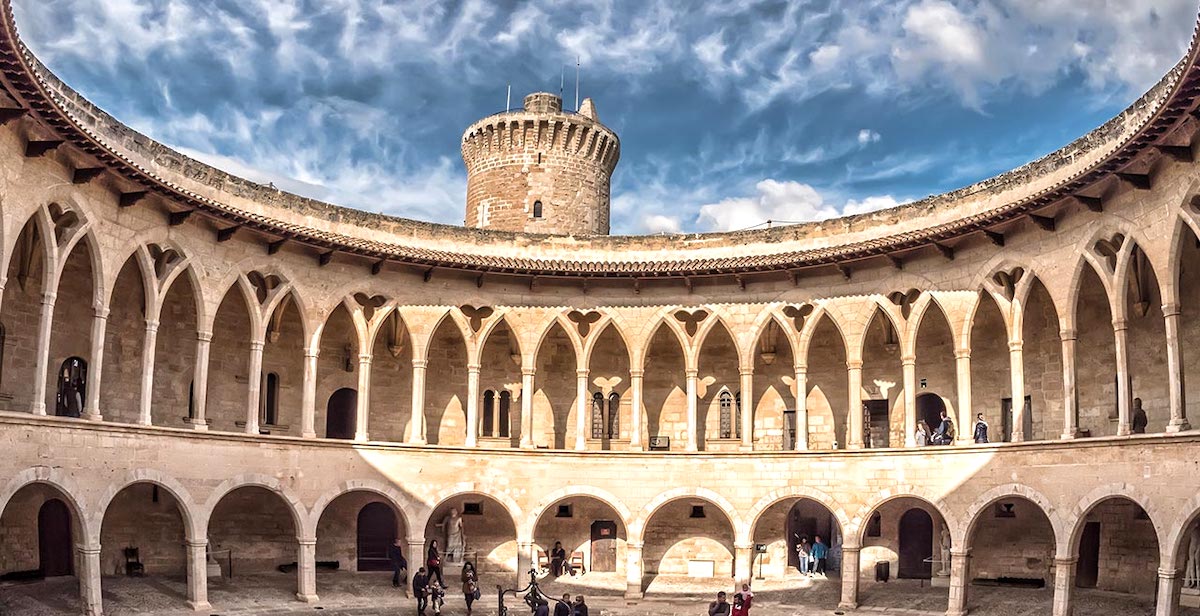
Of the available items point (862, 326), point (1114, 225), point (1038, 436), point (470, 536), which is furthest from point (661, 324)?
point (1114, 225)

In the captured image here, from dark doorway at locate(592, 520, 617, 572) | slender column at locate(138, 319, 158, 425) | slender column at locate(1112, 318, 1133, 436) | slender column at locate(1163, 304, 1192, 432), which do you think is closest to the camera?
slender column at locate(1163, 304, 1192, 432)

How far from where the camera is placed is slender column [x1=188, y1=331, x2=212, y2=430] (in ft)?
77.5

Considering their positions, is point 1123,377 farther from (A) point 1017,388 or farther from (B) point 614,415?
(B) point 614,415

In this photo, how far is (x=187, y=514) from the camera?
23.1 meters

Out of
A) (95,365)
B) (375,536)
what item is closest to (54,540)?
(95,365)

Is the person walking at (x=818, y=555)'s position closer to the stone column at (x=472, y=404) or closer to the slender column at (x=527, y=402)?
the slender column at (x=527, y=402)

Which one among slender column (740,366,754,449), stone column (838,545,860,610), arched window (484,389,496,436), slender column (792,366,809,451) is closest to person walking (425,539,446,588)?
arched window (484,389,496,436)

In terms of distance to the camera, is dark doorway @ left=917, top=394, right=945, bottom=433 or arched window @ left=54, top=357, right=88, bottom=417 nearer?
arched window @ left=54, top=357, right=88, bottom=417

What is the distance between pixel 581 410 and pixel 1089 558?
12.4 metres

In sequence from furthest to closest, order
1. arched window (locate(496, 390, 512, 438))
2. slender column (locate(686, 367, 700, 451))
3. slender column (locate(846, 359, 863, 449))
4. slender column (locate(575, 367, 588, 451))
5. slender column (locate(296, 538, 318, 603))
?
arched window (locate(496, 390, 512, 438)) < slender column (locate(686, 367, 700, 451)) < slender column (locate(575, 367, 588, 451)) < slender column (locate(846, 359, 863, 449)) < slender column (locate(296, 538, 318, 603))

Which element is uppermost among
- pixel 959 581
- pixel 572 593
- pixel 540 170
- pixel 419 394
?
pixel 540 170

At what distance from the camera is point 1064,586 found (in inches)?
844

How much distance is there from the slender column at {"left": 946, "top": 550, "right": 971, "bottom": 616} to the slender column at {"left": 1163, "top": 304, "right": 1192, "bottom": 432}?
5910 mm

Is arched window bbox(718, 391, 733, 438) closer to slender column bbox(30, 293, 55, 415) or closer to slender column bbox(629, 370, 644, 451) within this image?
slender column bbox(629, 370, 644, 451)
